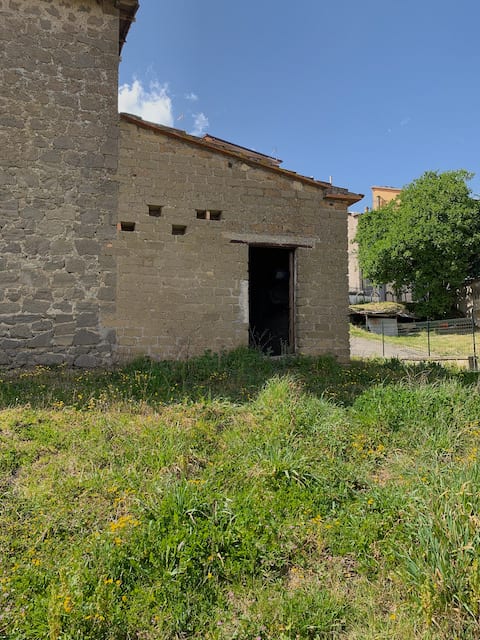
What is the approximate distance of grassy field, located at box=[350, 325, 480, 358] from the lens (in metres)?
19.7

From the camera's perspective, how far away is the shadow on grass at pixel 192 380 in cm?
642

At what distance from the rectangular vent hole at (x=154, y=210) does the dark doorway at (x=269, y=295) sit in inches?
131

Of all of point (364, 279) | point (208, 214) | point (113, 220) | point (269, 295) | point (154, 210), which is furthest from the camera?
point (364, 279)

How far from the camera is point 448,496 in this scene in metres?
3.67

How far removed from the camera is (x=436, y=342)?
21.8 metres

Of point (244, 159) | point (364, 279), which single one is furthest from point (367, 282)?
point (244, 159)

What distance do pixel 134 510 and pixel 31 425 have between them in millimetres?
2163

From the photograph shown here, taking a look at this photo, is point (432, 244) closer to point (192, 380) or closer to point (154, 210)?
point (154, 210)

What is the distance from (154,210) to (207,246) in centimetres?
109

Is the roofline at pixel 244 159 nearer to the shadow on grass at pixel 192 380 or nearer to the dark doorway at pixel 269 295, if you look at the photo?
the dark doorway at pixel 269 295

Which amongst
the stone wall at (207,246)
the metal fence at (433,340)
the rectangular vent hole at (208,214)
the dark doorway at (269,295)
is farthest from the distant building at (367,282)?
the rectangular vent hole at (208,214)

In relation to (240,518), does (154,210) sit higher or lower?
higher

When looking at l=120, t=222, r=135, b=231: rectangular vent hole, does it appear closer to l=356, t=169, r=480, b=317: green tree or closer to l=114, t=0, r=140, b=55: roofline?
l=114, t=0, r=140, b=55: roofline

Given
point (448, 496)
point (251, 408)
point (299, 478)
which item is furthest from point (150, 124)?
point (448, 496)
